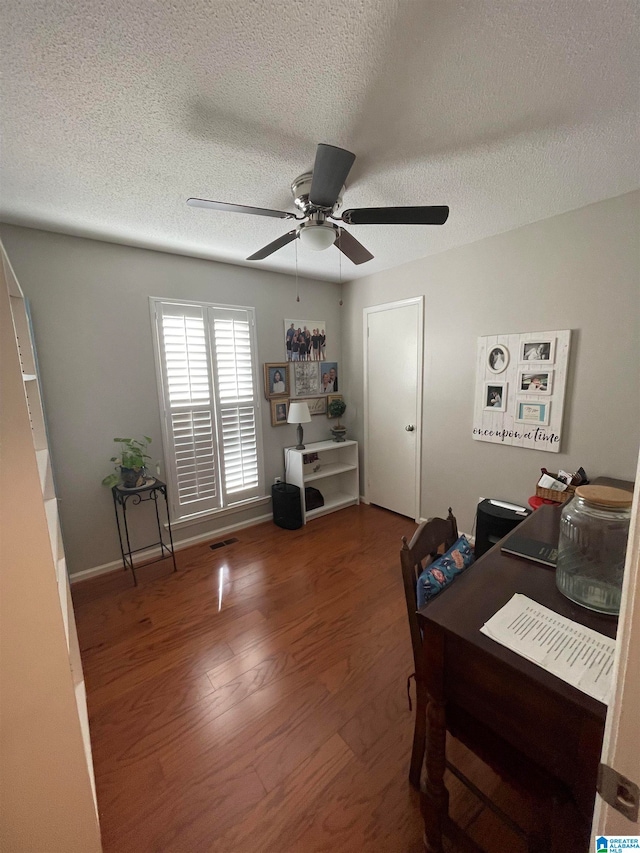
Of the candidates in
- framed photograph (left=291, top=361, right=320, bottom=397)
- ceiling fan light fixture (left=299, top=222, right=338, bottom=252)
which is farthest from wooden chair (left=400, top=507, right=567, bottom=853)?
framed photograph (left=291, top=361, right=320, bottom=397)

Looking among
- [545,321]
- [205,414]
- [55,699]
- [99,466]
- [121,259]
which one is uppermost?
[121,259]

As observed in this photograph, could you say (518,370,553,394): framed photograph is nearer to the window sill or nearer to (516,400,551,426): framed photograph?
(516,400,551,426): framed photograph

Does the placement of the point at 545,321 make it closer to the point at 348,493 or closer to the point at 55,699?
the point at 348,493

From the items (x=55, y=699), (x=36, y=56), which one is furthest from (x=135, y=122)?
(x=55, y=699)

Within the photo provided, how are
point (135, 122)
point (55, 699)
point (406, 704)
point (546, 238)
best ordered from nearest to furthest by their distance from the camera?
1. point (55, 699)
2. point (135, 122)
3. point (406, 704)
4. point (546, 238)

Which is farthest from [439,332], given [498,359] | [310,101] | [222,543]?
[222,543]

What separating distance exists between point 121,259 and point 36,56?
5.50 feet

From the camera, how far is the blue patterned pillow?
3.65 ft

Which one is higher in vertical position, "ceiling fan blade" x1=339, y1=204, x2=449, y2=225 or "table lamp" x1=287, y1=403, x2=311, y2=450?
"ceiling fan blade" x1=339, y1=204, x2=449, y2=225

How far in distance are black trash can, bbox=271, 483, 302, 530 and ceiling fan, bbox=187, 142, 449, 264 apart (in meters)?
2.24

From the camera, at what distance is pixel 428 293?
303cm

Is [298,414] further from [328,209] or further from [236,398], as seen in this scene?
[328,209]

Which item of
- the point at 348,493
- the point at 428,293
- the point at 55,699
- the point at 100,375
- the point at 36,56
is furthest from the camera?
the point at 348,493

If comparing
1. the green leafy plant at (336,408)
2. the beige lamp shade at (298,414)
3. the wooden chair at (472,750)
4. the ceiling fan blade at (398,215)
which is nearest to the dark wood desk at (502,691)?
the wooden chair at (472,750)
